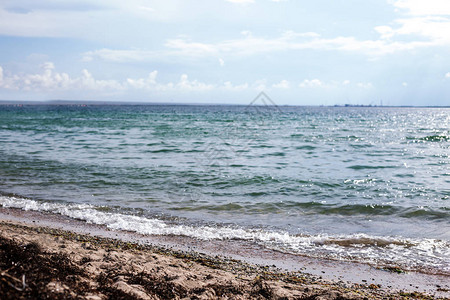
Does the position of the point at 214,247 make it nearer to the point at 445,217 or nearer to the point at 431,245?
the point at 431,245

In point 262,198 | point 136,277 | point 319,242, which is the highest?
point 136,277

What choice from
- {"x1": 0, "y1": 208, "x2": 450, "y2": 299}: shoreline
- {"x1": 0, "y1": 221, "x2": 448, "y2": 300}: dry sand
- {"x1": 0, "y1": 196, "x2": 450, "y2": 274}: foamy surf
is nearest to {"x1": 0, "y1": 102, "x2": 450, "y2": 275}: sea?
{"x1": 0, "y1": 196, "x2": 450, "y2": 274}: foamy surf

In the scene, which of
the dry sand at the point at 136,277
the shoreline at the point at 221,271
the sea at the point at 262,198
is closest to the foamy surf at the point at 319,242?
the sea at the point at 262,198

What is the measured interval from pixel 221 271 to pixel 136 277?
1.55 meters

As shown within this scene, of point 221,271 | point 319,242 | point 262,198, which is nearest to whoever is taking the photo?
point 221,271

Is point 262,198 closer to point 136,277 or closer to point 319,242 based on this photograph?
point 319,242

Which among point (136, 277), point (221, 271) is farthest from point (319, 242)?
point (136, 277)

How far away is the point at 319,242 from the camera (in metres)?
8.29

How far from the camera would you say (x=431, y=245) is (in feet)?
26.7

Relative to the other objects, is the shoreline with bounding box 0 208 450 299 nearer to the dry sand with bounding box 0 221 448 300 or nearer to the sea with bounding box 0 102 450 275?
the dry sand with bounding box 0 221 448 300

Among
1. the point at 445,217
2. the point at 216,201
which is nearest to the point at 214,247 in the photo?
the point at 216,201

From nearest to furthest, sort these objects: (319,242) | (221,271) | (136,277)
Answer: (136,277) → (221,271) → (319,242)

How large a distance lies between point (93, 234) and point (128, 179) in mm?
6435

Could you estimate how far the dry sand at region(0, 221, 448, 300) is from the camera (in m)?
4.22
